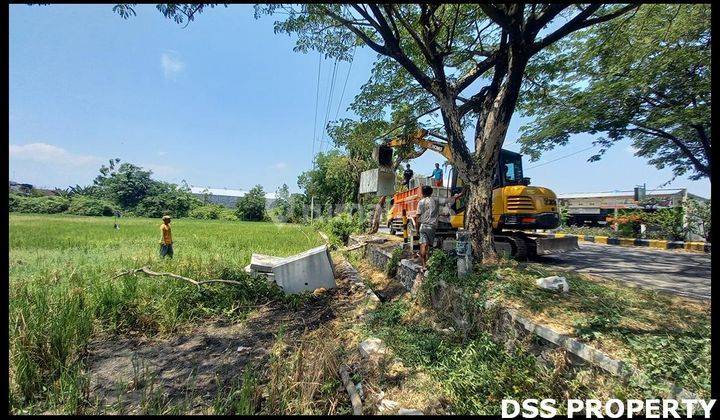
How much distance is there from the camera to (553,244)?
7.53 m

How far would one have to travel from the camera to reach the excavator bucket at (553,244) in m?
7.32

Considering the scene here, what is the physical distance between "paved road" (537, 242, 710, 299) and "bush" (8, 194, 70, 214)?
1966 inches

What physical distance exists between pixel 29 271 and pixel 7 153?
7346 mm

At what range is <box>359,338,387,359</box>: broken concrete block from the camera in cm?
366

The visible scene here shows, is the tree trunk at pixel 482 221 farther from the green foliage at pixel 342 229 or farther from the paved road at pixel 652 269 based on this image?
the green foliage at pixel 342 229

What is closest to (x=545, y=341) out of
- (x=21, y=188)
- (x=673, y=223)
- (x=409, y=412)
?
(x=409, y=412)

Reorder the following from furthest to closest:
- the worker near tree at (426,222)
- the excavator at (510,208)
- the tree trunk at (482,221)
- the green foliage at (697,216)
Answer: the green foliage at (697,216), the excavator at (510,208), the worker near tree at (426,222), the tree trunk at (482,221)

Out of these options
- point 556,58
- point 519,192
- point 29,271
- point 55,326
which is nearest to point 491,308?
point 519,192

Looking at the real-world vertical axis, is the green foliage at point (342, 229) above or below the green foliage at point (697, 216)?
below

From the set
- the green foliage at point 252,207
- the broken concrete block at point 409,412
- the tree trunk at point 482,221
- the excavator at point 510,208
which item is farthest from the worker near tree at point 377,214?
the green foliage at point 252,207

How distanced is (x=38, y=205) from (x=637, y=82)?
53.5 m

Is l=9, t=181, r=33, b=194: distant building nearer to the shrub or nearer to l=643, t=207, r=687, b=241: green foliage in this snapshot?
the shrub

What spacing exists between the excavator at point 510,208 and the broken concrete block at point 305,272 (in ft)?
8.09

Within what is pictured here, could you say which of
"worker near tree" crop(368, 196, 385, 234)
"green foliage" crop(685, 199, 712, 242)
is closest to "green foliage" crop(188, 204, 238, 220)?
"worker near tree" crop(368, 196, 385, 234)
